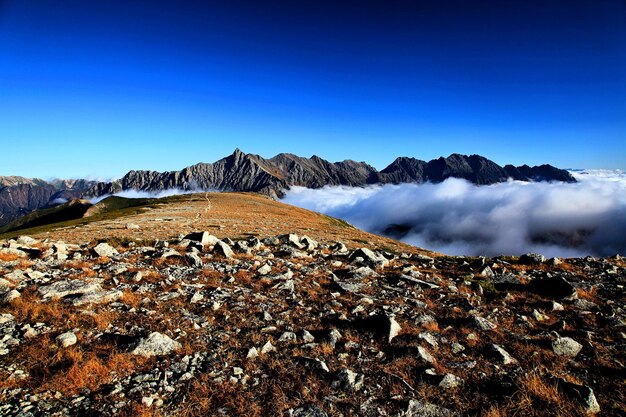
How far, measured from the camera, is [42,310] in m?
9.81

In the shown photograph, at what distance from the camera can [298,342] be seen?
9289mm

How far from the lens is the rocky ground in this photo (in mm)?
6613

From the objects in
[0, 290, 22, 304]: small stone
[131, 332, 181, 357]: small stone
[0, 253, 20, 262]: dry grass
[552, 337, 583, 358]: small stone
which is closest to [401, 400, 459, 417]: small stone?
[552, 337, 583, 358]: small stone

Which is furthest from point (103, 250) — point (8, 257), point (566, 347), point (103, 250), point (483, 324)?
point (566, 347)

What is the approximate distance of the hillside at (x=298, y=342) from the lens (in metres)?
6.61

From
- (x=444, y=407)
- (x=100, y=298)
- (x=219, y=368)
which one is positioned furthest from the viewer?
(x=100, y=298)

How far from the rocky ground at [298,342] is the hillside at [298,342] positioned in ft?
0.14

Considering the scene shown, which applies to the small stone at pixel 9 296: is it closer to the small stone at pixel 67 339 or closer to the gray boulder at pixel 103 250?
the small stone at pixel 67 339

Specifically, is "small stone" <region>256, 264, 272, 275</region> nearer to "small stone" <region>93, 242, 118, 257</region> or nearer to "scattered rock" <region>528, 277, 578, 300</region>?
"small stone" <region>93, 242, 118, 257</region>

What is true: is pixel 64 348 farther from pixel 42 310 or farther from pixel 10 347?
pixel 42 310

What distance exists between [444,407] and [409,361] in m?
1.73

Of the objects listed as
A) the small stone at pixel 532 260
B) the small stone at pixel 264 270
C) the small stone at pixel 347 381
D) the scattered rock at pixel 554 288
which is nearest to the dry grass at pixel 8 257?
the small stone at pixel 264 270

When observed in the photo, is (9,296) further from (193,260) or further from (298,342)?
(298,342)

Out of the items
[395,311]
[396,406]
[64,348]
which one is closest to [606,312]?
[395,311]
